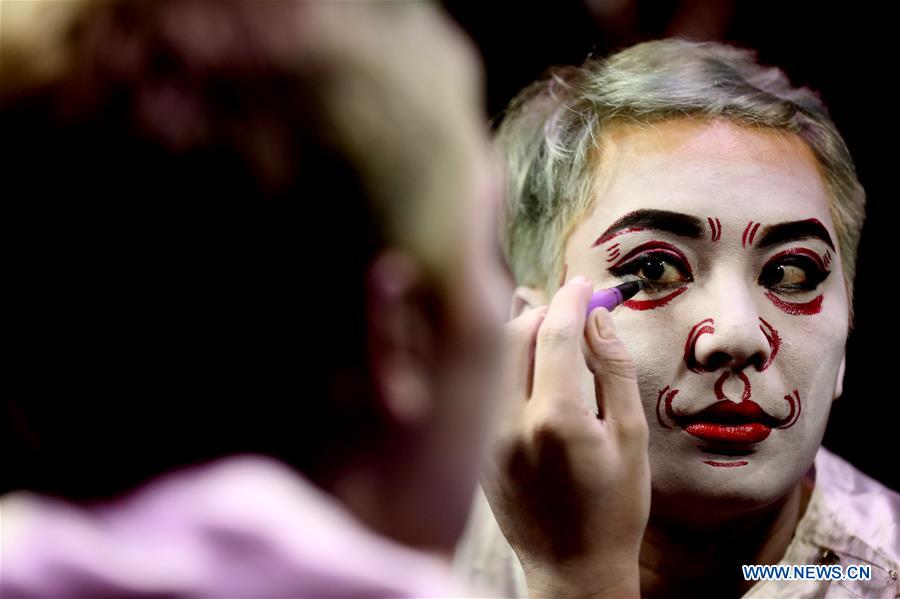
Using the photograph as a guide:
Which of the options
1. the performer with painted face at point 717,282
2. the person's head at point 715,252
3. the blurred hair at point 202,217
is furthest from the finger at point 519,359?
the blurred hair at point 202,217

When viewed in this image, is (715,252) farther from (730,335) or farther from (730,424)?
(730,424)

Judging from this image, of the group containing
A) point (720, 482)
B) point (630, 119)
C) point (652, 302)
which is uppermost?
point (630, 119)

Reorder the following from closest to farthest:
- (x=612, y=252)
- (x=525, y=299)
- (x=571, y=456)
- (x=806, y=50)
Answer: (x=571, y=456) → (x=612, y=252) → (x=525, y=299) → (x=806, y=50)

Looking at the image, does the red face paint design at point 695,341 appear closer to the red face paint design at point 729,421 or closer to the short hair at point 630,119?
the red face paint design at point 729,421

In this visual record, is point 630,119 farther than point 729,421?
Yes

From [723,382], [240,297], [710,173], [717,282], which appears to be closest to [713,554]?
[723,382]

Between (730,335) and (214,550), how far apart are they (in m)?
0.76

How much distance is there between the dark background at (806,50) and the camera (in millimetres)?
1478

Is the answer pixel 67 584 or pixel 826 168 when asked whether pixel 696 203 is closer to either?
pixel 826 168

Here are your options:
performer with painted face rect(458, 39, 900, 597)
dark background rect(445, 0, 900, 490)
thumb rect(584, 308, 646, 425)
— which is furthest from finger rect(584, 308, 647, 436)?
dark background rect(445, 0, 900, 490)

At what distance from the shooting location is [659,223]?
123 cm

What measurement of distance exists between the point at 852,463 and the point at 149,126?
1.43m

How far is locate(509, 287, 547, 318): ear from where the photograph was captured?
138 cm

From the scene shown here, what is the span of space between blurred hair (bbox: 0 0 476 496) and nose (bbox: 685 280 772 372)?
0.64m
